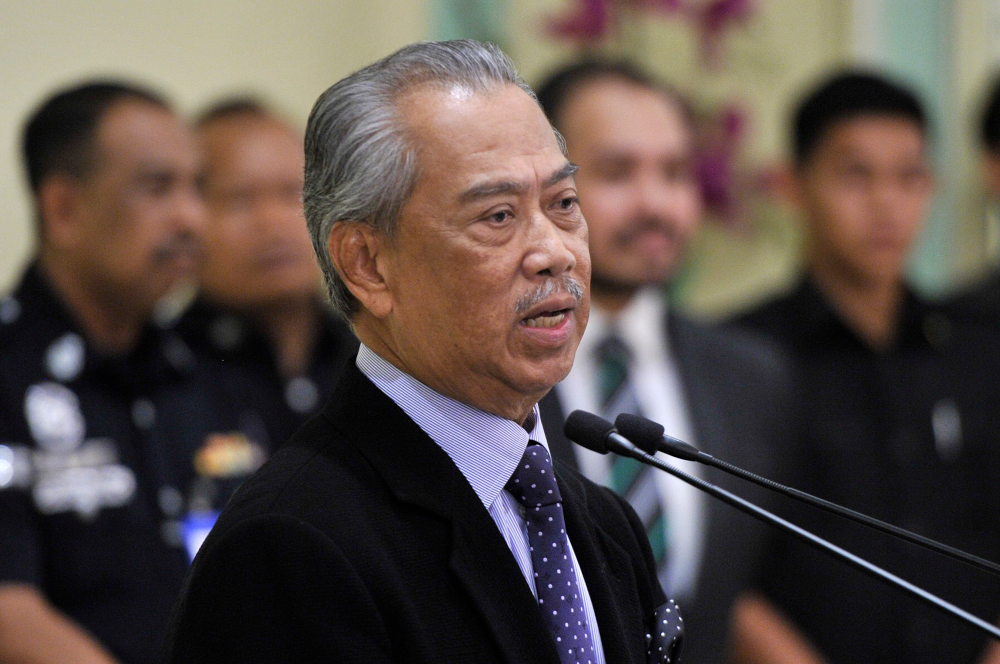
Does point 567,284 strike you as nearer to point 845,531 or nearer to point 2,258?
point 845,531

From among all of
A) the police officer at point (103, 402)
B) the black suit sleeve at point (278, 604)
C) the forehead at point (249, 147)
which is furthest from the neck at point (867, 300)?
the black suit sleeve at point (278, 604)

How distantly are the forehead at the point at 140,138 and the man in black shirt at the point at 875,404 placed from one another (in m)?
1.51

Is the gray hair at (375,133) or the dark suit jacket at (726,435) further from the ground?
the gray hair at (375,133)

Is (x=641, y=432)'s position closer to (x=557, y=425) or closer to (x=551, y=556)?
(x=551, y=556)

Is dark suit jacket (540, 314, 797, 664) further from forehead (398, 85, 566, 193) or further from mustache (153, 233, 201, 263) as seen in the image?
forehead (398, 85, 566, 193)

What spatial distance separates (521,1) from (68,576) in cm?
259

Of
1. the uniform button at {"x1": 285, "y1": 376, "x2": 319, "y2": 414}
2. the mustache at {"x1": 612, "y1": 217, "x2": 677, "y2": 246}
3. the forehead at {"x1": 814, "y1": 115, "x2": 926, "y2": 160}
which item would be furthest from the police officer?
the forehead at {"x1": 814, "y1": 115, "x2": 926, "y2": 160}

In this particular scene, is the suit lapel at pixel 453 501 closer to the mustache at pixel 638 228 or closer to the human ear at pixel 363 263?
the human ear at pixel 363 263

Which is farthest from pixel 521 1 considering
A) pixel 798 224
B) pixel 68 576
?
pixel 68 576

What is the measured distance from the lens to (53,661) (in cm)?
248

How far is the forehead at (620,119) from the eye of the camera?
3045 mm

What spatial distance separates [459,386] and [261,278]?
1.99 metres

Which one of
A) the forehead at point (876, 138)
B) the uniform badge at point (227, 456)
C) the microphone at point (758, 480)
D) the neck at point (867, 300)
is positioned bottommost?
the uniform badge at point (227, 456)

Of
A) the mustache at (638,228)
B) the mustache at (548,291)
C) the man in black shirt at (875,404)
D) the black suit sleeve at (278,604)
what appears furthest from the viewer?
the man in black shirt at (875,404)
